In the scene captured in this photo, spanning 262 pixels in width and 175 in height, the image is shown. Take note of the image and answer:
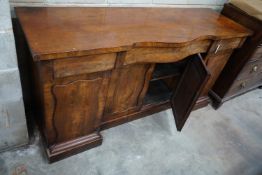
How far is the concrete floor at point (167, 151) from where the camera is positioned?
1411 millimetres

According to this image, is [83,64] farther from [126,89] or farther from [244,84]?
[244,84]

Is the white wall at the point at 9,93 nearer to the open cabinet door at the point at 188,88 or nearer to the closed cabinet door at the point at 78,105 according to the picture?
the closed cabinet door at the point at 78,105

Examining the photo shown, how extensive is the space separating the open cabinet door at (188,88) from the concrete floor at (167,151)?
213 millimetres

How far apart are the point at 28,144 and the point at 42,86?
2.07ft

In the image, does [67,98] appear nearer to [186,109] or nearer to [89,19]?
[89,19]

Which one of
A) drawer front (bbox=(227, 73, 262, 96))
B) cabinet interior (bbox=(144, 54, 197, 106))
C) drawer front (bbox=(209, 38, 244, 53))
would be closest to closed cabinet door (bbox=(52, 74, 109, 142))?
cabinet interior (bbox=(144, 54, 197, 106))

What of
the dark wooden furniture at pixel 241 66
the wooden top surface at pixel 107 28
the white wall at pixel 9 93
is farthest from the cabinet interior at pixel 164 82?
the white wall at pixel 9 93

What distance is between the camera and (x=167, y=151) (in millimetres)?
1660

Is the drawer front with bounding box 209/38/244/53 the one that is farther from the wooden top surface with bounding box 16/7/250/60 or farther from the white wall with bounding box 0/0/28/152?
the white wall with bounding box 0/0/28/152

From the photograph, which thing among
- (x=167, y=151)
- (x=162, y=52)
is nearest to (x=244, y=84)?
(x=167, y=151)

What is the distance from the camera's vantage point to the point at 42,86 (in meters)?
1.04

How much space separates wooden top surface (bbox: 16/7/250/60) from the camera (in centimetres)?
99

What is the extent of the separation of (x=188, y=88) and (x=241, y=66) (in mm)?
631

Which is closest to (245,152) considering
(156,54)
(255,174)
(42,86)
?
(255,174)
